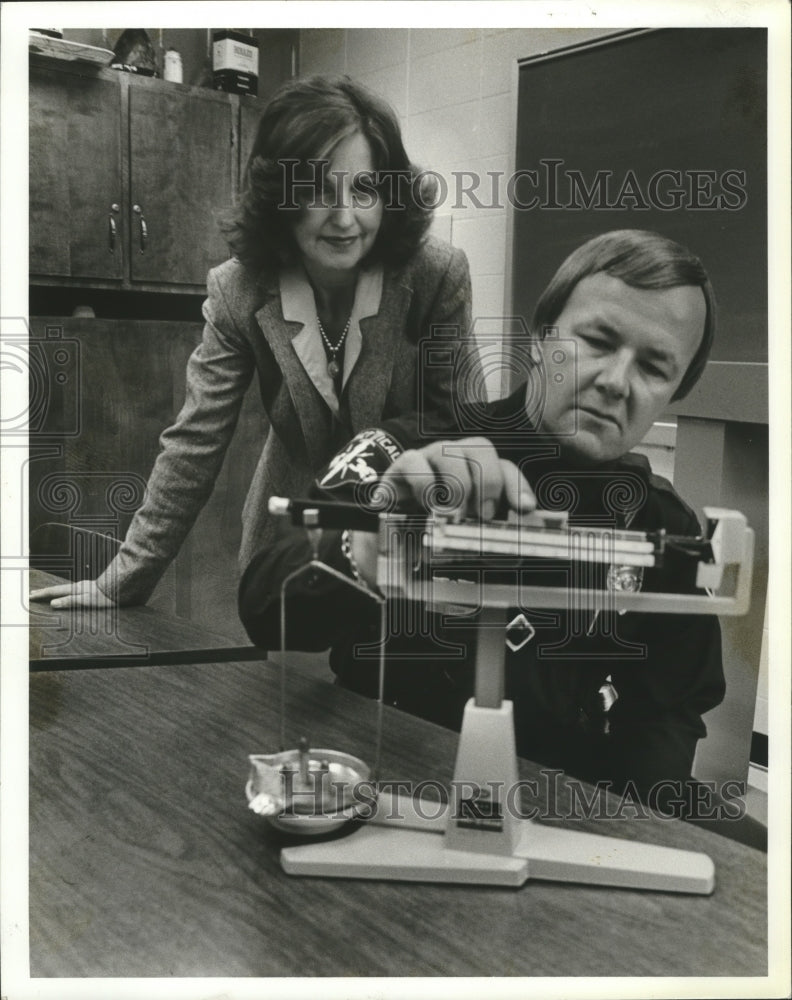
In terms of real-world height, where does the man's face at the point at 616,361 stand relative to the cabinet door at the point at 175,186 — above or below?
below

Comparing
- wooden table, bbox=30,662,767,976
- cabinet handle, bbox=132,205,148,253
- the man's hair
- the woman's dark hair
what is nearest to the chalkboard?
the man's hair

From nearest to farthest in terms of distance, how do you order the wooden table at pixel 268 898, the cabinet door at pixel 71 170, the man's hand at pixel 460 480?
1. the wooden table at pixel 268 898
2. the man's hand at pixel 460 480
3. the cabinet door at pixel 71 170

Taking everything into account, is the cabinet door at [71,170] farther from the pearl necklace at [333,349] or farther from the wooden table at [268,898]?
the wooden table at [268,898]

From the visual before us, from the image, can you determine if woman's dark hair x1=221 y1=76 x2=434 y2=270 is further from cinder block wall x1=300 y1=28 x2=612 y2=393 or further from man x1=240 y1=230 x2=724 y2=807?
man x1=240 y1=230 x2=724 y2=807

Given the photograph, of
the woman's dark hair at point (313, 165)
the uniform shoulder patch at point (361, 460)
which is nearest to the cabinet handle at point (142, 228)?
the woman's dark hair at point (313, 165)

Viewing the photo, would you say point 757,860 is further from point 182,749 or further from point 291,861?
point 182,749

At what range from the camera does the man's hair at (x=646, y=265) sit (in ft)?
3.11

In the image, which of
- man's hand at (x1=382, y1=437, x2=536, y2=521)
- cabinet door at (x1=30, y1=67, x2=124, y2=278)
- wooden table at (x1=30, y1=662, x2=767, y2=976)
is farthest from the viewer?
cabinet door at (x1=30, y1=67, x2=124, y2=278)

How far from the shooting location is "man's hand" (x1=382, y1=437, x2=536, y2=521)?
0.91 meters

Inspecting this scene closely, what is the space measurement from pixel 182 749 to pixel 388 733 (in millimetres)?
212

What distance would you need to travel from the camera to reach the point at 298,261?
3.22ft

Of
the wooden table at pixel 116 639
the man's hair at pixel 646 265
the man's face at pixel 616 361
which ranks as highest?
the man's hair at pixel 646 265

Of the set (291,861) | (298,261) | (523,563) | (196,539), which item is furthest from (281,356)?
(291,861)

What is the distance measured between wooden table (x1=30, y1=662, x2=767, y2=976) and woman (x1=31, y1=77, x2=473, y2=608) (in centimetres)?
22
